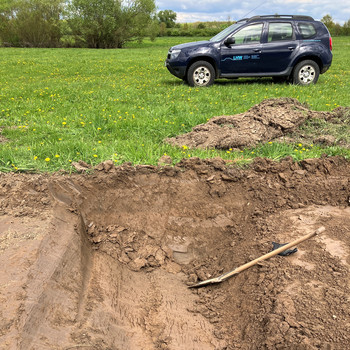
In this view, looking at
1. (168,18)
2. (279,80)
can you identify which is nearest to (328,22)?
(168,18)

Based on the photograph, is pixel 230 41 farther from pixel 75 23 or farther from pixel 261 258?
pixel 75 23

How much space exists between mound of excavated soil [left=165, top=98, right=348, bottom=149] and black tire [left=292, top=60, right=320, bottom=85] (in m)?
3.95

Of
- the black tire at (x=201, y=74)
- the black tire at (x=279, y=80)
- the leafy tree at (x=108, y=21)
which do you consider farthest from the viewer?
the leafy tree at (x=108, y=21)

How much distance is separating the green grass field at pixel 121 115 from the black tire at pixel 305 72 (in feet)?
1.65

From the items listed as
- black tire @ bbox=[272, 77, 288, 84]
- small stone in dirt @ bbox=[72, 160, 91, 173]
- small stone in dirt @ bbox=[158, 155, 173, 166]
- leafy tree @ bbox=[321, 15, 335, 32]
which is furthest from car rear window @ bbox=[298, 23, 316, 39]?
leafy tree @ bbox=[321, 15, 335, 32]

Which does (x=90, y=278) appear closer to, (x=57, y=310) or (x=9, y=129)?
(x=57, y=310)

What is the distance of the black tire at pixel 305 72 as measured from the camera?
9602 mm

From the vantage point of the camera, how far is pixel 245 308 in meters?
3.01

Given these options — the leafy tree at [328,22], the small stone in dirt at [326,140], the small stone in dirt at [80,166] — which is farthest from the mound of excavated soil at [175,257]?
the leafy tree at [328,22]

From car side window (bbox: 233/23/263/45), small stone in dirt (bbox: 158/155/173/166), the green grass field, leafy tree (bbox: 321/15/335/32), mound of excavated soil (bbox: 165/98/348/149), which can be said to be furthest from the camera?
leafy tree (bbox: 321/15/335/32)

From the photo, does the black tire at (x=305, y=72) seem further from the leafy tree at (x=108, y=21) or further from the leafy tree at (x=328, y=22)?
the leafy tree at (x=328, y=22)

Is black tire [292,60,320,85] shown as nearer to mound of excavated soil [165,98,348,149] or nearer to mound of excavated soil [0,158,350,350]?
mound of excavated soil [165,98,348,149]

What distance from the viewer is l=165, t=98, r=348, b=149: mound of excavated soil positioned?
516cm

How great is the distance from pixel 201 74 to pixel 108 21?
972 inches
